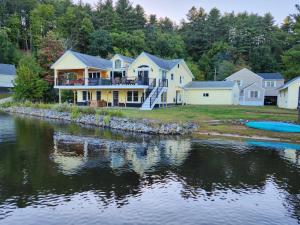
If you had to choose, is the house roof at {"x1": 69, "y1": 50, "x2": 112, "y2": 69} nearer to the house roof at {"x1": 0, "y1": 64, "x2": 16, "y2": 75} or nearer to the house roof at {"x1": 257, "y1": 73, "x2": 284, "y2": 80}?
the house roof at {"x1": 257, "y1": 73, "x2": 284, "y2": 80}

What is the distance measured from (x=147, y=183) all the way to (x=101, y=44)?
6110cm

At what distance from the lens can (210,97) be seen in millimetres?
47031

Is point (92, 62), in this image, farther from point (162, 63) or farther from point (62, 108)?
point (162, 63)

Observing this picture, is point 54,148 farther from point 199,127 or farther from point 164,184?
point 199,127

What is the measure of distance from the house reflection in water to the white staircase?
47.6 ft

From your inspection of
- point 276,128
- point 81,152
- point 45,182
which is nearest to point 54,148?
point 81,152

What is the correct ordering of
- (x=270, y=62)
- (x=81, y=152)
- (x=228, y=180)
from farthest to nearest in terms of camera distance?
(x=270, y=62) < (x=81, y=152) < (x=228, y=180)

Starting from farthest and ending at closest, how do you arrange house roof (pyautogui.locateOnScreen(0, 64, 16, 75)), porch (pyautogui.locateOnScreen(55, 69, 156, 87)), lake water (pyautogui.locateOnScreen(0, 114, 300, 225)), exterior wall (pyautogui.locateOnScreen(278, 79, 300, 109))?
house roof (pyautogui.locateOnScreen(0, 64, 16, 75)) → exterior wall (pyautogui.locateOnScreen(278, 79, 300, 109)) → porch (pyautogui.locateOnScreen(55, 69, 156, 87)) → lake water (pyautogui.locateOnScreen(0, 114, 300, 225))

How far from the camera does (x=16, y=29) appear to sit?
85.1 meters

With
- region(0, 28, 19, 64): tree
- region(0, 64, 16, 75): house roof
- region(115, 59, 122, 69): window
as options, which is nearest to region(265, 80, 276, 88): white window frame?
region(115, 59, 122, 69): window

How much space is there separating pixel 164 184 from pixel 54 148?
9.26m

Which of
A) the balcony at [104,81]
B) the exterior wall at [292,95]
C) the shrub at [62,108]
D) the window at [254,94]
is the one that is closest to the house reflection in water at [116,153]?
the shrub at [62,108]

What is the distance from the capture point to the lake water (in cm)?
939

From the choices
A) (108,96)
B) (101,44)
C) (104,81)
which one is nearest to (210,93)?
(108,96)
